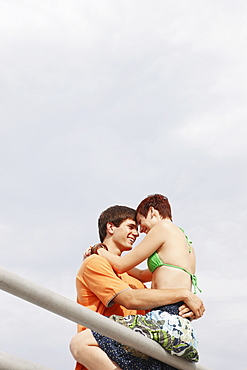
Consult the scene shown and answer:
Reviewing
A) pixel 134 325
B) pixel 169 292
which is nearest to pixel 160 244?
pixel 169 292

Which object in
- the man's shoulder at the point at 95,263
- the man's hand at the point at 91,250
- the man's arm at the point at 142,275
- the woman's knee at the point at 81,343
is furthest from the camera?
the man's arm at the point at 142,275

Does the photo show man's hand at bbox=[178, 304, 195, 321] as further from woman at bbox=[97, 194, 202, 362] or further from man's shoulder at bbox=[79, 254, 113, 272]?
man's shoulder at bbox=[79, 254, 113, 272]

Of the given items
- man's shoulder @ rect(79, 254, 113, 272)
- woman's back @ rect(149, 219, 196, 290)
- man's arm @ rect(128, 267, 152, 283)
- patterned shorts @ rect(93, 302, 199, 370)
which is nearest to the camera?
patterned shorts @ rect(93, 302, 199, 370)

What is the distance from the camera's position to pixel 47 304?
219 centimetres

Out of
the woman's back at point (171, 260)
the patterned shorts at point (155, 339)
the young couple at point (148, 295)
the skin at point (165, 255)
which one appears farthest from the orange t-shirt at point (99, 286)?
the patterned shorts at point (155, 339)

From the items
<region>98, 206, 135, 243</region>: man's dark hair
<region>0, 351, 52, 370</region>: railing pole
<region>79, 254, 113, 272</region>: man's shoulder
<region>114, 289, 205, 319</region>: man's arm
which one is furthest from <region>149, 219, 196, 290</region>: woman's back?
<region>0, 351, 52, 370</region>: railing pole

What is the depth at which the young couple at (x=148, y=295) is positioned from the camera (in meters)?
3.15

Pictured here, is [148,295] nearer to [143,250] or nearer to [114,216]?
[143,250]

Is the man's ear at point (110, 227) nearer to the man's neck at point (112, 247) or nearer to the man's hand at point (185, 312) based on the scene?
the man's neck at point (112, 247)

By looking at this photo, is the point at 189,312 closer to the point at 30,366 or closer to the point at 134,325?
the point at 134,325

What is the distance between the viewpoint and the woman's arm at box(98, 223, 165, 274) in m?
3.61

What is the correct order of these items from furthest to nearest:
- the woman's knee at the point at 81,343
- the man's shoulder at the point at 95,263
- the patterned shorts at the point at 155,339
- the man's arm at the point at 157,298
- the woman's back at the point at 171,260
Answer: the man's shoulder at the point at 95,263
the woman's back at the point at 171,260
the man's arm at the point at 157,298
the woman's knee at the point at 81,343
the patterned shorts at the point at 155,339

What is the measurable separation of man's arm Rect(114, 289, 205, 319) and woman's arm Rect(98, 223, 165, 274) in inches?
8.9

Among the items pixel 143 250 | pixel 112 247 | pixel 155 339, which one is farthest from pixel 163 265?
pixel 112 247
